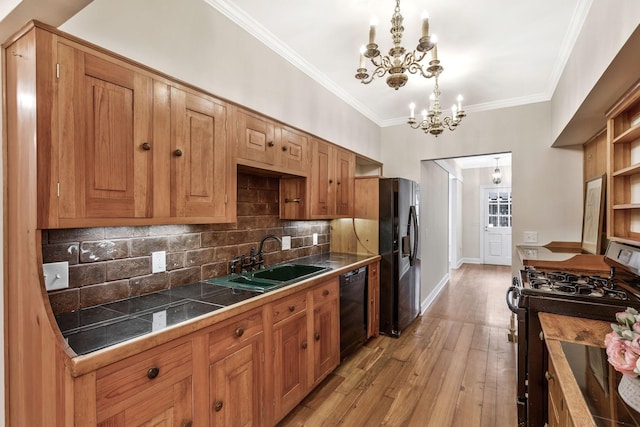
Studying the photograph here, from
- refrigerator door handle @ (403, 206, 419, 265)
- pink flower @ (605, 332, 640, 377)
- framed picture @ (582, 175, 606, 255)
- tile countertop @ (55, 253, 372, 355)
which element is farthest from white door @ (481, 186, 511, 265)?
pink flower @ (605, 332, 640, 377)

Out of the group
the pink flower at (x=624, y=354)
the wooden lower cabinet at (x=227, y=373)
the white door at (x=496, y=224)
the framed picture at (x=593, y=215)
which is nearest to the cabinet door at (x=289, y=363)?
the wooden lower cabinet at (x=227, y=373)

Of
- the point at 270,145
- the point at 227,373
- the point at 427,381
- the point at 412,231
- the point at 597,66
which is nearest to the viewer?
the point at 227,373

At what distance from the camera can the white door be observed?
26.2 feet

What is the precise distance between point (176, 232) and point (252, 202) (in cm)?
76

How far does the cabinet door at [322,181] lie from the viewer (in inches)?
115

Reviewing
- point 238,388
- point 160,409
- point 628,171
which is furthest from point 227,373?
point 628,171

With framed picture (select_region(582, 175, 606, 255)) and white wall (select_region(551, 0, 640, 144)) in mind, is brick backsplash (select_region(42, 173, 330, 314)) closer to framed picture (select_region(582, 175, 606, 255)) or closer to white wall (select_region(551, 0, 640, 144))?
Answer: white wall (select_region(551, 0, 640, 144))

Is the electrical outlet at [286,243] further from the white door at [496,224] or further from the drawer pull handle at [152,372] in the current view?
the white door at [496,224]

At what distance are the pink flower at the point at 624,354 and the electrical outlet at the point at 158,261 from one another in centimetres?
207

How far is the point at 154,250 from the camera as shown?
1838 mm

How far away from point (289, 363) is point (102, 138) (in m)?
1.70

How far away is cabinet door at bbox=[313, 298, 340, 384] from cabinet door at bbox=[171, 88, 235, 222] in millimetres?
1099

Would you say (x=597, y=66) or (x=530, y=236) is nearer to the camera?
(x=597, y=66)

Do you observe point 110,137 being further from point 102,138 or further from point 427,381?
point 427,381
